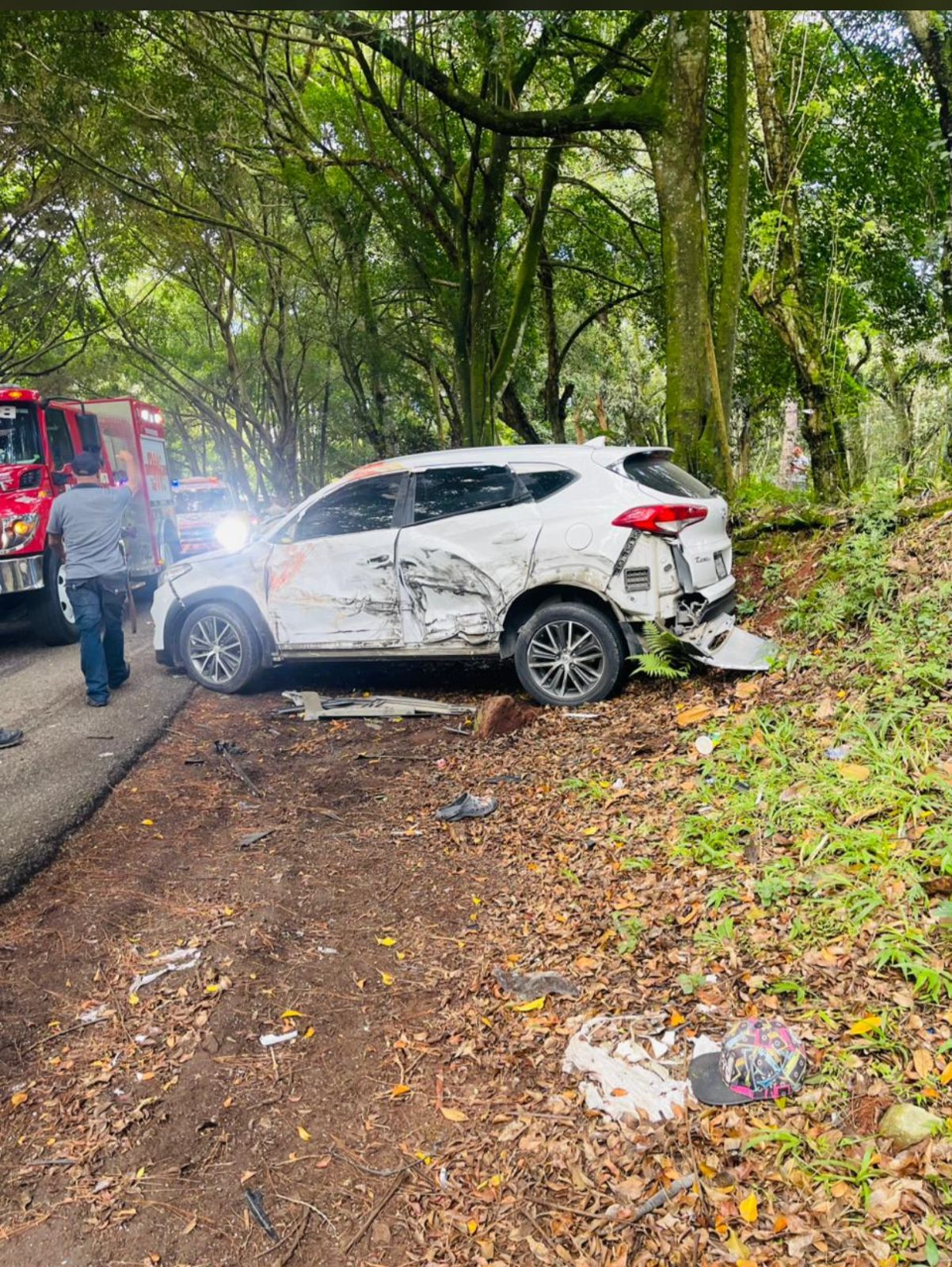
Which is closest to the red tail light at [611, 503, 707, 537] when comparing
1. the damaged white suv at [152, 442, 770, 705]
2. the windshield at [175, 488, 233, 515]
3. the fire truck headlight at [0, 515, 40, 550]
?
the damaged white suv at [152, 442, 770, 705]

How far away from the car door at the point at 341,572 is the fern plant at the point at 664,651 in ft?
6.71

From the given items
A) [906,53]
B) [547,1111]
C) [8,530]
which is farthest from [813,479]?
[547,1111]

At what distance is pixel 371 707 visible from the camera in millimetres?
7160

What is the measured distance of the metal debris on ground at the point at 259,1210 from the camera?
2.40m

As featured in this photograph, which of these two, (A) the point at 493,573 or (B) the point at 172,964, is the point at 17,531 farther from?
(B) the point at 172,964

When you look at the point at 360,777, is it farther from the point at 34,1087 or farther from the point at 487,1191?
the point at 487,1191

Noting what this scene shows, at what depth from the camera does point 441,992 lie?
340 centimetres

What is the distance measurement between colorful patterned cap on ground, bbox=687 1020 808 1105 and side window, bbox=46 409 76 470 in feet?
35.0

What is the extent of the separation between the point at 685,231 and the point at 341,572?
456cm

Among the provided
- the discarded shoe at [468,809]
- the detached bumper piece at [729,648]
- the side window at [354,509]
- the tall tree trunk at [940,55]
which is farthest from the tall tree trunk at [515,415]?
the discarded shoe at [468,809]

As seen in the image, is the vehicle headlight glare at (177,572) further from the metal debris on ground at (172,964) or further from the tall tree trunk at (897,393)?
the tall tree trunk at (897,393)

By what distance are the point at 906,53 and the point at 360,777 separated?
11.6m

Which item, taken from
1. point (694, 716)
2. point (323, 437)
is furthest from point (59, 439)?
point (323, 437)

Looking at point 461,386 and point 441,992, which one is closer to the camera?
point 441,992
